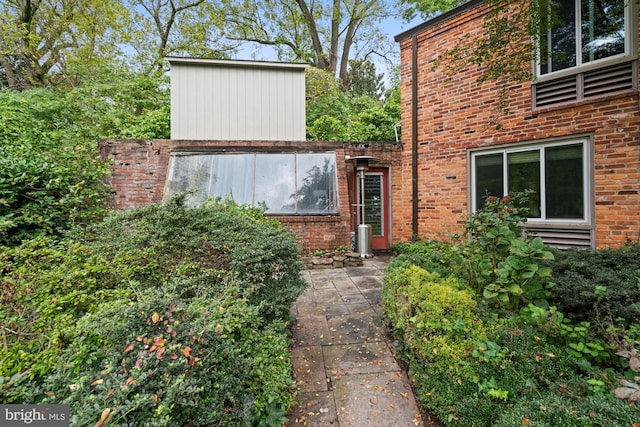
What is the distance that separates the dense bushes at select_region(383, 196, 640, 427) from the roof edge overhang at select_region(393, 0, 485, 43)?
4741mm

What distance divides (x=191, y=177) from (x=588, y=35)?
774cm

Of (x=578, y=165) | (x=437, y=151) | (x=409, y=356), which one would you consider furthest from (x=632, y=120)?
(x=409, y=356)

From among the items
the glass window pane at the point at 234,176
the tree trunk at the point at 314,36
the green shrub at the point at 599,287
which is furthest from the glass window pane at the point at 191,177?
the tree trunk at the point at 314,36

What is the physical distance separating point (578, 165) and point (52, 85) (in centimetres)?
1767

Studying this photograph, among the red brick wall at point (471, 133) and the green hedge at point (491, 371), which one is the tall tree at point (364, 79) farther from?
the green hedge at point (491, 371)

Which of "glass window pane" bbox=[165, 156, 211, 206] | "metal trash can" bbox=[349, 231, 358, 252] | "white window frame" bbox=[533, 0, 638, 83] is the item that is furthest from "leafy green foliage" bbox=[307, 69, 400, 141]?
"white window frame" bbox=[533, 0, 638, 83]

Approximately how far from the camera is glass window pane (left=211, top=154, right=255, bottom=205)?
620cm

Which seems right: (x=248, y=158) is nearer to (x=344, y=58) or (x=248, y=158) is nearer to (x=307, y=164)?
(x=307, y=164)

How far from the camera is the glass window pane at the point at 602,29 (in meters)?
4.08

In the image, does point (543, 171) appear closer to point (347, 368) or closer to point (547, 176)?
point (547, 176)

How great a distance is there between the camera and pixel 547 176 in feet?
15.4

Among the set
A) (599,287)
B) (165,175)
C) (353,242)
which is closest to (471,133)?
(353,242)

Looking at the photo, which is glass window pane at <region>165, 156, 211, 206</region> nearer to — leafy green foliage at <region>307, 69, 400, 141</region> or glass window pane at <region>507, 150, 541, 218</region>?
leafy green foliage at <region>307, 69, 400, 141</region>

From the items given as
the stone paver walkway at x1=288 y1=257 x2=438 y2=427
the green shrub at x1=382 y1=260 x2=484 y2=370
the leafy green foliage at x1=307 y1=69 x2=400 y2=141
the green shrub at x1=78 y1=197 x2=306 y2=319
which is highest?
the leafy green foliage at x1=307 y1=69 x2=400 y2=141
